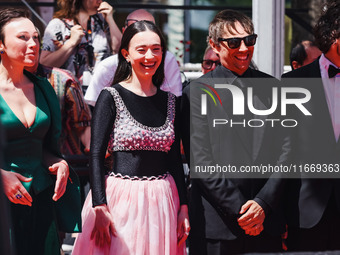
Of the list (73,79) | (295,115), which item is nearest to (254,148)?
(295,115)

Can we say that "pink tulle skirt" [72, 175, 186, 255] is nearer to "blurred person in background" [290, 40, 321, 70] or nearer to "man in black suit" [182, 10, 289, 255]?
"man in black suit" [182, 10, 289, 255]

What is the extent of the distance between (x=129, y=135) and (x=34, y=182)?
0.56 metres

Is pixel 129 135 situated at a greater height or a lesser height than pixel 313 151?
greater

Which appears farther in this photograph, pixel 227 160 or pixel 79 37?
pixel 79 37

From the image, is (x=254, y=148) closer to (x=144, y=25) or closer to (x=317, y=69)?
(x=317, y=69)

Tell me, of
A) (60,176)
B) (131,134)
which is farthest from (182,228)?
(60,176)

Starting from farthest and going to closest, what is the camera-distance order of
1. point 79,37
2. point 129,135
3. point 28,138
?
point 79,37
point 129,135
point 28,138

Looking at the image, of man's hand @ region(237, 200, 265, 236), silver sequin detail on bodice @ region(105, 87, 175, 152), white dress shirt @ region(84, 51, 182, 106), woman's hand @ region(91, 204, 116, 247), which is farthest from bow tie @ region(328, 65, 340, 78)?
woman's hand @ region(91, 204, 116, 247)

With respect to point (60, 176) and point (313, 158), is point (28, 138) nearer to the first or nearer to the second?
point (60, 176)

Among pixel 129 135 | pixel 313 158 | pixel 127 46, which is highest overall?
pixel 127 46

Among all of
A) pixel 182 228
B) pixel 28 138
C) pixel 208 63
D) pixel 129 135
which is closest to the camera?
pixel 28 138

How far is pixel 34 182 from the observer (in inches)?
115

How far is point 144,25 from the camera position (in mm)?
3160

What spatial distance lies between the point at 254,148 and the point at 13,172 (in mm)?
1344
